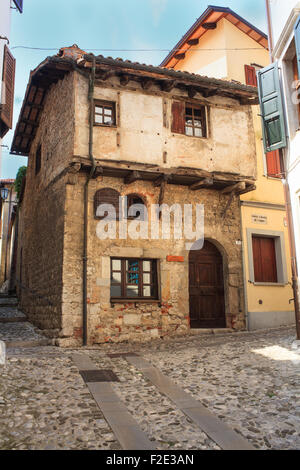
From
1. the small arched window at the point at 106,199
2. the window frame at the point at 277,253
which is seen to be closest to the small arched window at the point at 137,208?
the small arched window at the point at 106,199

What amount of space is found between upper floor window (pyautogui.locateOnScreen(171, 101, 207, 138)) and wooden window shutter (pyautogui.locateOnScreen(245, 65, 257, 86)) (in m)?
3.11

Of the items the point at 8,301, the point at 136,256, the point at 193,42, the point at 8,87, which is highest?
the point at 193,42

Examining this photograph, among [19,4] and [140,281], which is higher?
[19,4]

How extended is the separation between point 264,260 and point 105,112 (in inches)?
249

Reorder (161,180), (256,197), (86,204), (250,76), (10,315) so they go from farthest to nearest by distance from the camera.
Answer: (10,315) < (250,76) < (256,197) < (161,180) < (86,204)

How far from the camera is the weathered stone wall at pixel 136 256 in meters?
9.45

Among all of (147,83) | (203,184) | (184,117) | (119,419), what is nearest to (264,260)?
(203,184)

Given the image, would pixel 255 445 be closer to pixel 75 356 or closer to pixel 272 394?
pixel 272 394

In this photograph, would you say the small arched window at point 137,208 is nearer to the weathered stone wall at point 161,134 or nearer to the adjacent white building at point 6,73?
the weathered stone wall at point 161,134

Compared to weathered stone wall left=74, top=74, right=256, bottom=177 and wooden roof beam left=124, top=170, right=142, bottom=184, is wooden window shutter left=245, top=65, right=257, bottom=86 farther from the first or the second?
wooden roof beam left=124, top=170, right=142, bottom=184

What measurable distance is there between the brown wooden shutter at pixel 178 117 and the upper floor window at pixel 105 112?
1644 mm

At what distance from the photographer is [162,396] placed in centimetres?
532

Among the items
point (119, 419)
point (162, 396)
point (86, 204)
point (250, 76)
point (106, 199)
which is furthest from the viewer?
point (250, 76)

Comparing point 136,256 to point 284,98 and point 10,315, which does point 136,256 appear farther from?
point 10,315
